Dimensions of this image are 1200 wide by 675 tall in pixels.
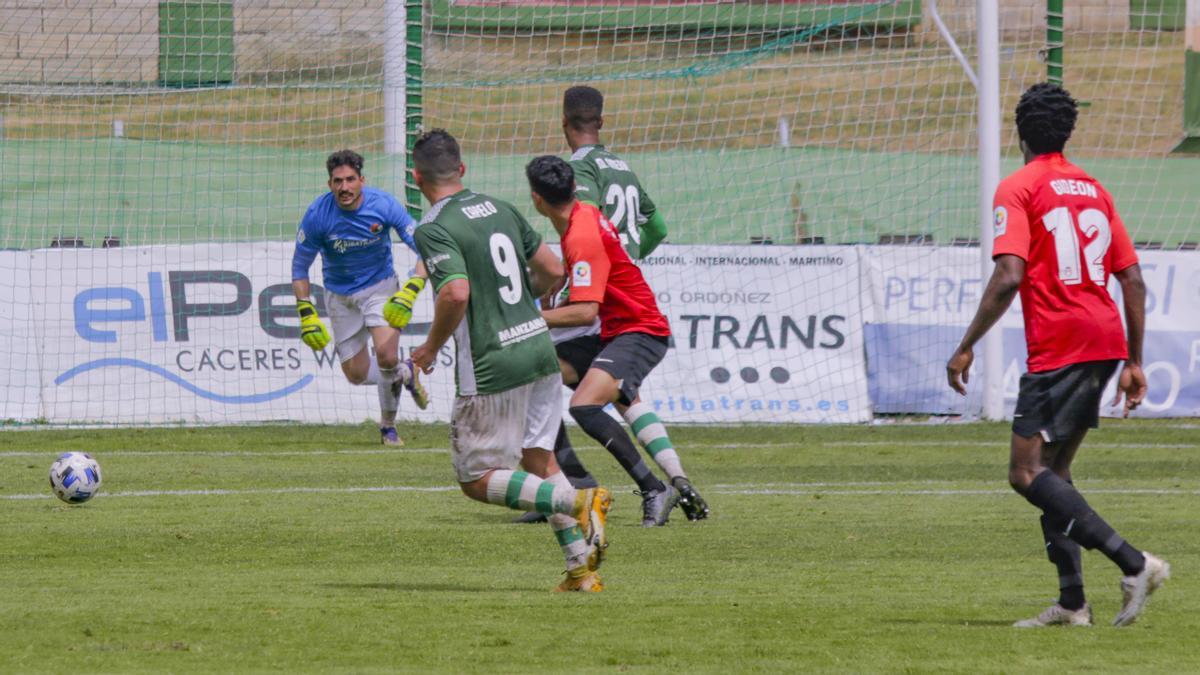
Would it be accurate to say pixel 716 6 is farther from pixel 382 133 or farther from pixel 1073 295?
pixel 1073 295

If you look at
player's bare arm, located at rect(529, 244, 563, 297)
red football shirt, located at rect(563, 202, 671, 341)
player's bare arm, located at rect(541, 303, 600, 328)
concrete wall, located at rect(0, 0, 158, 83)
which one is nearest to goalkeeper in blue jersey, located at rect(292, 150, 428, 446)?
red football shirt, located at rect(563, 202, 671, 341)

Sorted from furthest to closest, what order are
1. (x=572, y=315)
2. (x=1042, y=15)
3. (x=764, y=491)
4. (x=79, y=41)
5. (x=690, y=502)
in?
(x=1042, y=15)
(x=79, y=41)
(x=764, y=491)
(x=690, y=502)
(x=572, y=315)

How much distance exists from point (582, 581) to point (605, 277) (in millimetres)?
1574

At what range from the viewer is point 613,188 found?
9.91 meters

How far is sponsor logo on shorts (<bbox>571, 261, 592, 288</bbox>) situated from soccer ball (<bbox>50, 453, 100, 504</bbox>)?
3.50 m

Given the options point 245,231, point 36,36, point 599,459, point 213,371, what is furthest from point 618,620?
point 36,36

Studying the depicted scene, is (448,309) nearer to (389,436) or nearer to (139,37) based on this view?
(389,436)

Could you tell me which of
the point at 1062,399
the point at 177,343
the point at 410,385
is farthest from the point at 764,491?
the point at 177,343

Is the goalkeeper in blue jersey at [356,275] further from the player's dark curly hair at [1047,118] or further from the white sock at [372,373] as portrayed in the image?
the player's dark curly hair at [1047,118]

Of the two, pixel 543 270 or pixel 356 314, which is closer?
pixel 543 270

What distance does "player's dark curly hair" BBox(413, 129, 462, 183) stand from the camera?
7070 mm

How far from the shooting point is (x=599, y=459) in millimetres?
13211

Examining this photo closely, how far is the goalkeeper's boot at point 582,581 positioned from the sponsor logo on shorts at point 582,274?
1474mm

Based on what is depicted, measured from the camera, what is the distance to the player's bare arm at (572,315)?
786 cm
